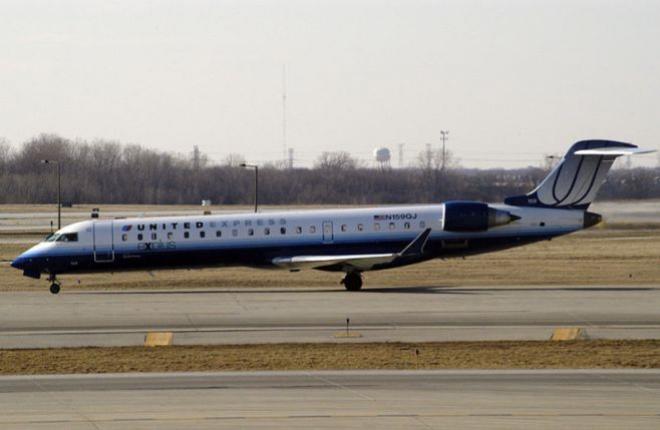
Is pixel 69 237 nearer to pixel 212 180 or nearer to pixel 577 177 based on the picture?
pixel 577 177

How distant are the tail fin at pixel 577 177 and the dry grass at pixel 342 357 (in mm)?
14230

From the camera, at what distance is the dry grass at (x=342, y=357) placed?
24.0 meters

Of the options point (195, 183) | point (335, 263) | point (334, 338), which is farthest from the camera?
point (195, 183)

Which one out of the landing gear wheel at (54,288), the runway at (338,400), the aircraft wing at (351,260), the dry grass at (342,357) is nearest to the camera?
the runway at (338,400)

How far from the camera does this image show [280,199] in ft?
417

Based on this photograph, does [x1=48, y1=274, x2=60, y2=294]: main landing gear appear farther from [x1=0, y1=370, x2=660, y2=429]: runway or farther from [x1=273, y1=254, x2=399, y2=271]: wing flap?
[x1=0, y1=370, x2=660, y2=429]: runway

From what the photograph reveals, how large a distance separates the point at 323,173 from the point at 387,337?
4158 inches

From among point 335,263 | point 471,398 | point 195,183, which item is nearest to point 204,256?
point 335,263

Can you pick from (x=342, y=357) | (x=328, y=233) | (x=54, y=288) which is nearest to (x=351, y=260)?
(x=328, y=233)

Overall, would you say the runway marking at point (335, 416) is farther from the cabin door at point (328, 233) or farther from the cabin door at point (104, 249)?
the cabin door at point (104, 249)

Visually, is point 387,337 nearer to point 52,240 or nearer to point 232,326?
point 232,326

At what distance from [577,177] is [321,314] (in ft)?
42.4

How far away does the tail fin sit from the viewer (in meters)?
40.8

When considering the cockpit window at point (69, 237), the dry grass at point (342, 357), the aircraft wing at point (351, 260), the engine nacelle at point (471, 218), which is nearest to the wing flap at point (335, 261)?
the aircraft wing at point (351, 260)
